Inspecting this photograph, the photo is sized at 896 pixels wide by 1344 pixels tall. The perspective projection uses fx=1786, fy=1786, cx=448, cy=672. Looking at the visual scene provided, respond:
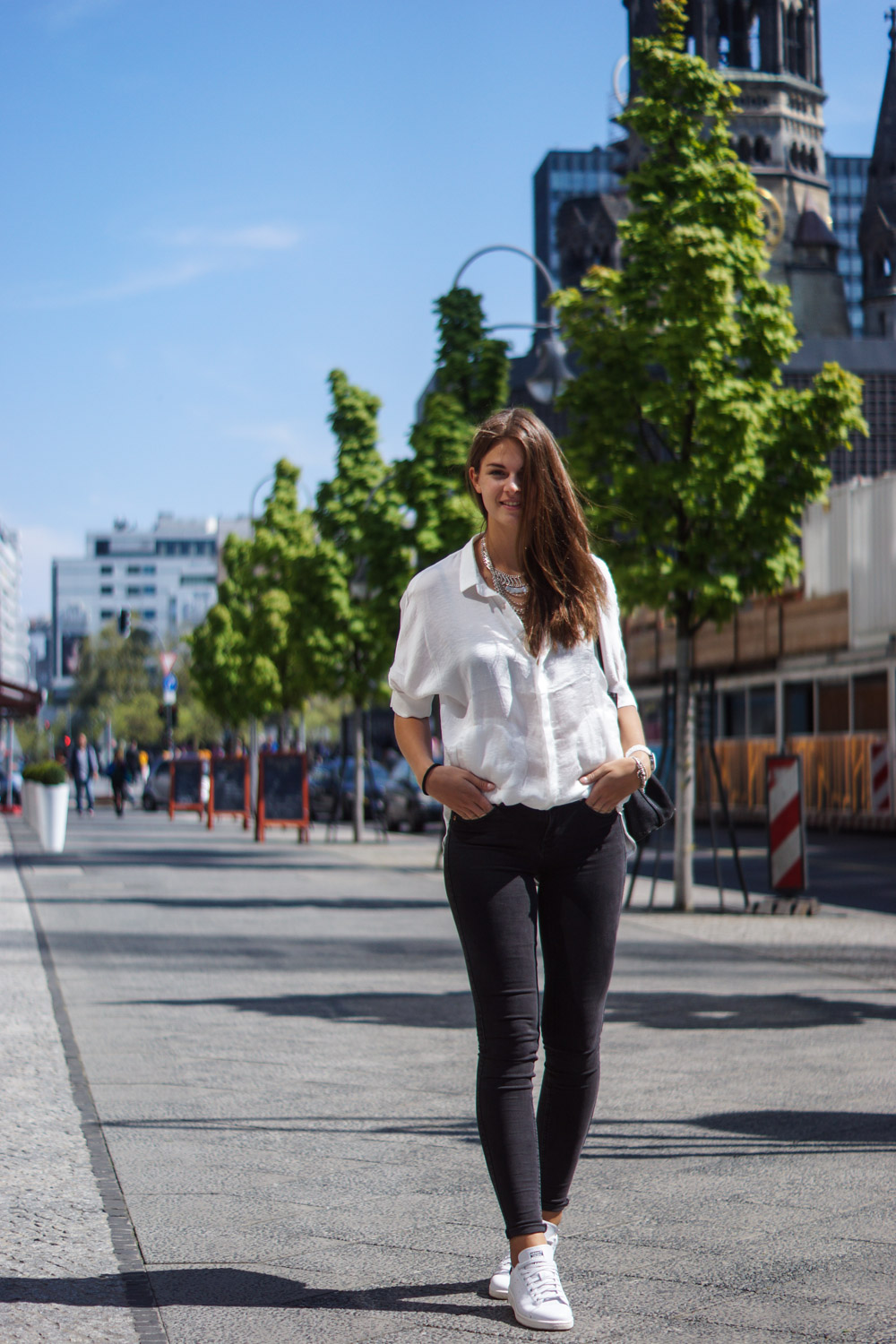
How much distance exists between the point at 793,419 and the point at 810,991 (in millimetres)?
6185

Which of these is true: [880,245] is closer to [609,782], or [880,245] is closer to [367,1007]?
[367,1007]

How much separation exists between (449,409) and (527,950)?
1654 cm

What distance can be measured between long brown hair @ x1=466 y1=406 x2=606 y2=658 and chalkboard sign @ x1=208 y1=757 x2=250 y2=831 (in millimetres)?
30743

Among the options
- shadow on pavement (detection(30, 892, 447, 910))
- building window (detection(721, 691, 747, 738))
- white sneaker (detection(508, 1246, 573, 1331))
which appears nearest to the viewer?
white sneaker (detection(508, 1246, 573, 1331))

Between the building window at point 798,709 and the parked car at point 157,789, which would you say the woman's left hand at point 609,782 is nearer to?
the building window at point 798,709

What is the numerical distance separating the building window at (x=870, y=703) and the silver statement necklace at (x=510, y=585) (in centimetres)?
2631

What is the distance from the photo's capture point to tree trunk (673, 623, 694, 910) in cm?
1509

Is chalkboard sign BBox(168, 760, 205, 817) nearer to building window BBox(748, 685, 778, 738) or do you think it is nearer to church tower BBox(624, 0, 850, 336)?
building window BBox(748, 685, 778, 738)

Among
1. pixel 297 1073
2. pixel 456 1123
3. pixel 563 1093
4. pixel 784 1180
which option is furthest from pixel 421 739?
pixel 297 1073

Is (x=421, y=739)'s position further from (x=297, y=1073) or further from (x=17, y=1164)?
(x=297, y=1073)

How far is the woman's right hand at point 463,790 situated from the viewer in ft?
12.0

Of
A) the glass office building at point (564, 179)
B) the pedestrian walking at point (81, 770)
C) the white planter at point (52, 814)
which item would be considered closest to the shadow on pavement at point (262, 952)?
the white planter at point (52, 814)

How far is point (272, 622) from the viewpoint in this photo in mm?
33000

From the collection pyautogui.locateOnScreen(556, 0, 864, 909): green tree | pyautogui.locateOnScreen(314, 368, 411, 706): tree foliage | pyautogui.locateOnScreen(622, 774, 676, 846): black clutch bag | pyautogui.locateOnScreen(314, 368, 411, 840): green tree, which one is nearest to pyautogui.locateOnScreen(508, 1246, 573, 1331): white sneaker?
pyautogui.locateOnScreen(622, 774, 676, 846): black clutch bag
